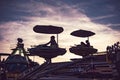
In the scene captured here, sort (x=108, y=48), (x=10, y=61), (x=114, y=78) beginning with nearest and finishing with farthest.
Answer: (x=114, y=78) → (x=108, y=48) → (x=10, y=61)

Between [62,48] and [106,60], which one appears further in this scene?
[62,48]

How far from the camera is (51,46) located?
54.2ft

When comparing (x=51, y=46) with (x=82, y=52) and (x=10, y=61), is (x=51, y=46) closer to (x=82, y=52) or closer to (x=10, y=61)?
(x=82, y=52)

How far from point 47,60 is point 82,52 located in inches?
93.9

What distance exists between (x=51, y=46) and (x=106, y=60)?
4685mm

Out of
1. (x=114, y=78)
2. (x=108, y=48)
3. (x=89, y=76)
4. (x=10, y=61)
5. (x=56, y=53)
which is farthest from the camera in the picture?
(x=10, y=61)

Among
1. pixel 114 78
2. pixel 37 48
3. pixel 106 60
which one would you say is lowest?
pixel 114 78

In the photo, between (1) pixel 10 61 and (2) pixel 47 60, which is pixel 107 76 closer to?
(2) pixel 47 60

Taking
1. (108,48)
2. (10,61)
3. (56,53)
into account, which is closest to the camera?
(108,48)

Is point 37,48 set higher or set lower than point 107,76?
higher

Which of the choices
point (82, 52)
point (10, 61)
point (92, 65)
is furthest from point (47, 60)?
point (10, 61)

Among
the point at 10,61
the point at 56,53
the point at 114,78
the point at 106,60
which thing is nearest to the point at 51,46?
the point at 56,53

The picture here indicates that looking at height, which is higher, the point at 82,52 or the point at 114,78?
the point at 82,52

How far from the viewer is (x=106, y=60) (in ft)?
42.4
